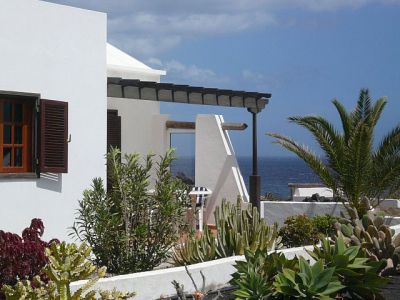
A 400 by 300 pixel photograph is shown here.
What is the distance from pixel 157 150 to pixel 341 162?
Answer: 4430 mm

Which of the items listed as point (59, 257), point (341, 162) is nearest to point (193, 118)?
point (341, 162)

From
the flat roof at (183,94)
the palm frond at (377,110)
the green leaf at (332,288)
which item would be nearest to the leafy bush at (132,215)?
the green leaf at (332,288)

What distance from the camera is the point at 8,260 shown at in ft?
25.9

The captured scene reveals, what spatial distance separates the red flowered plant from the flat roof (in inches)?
190

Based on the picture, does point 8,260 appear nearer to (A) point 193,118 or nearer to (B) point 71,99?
(B) point 71,99

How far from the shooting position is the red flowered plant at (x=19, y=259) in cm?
791

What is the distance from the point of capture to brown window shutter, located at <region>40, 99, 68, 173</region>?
10.7 m

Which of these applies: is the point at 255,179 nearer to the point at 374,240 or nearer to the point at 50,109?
the point at 374,240

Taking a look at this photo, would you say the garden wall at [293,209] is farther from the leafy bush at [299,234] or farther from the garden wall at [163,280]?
the garden wall at [163,280]

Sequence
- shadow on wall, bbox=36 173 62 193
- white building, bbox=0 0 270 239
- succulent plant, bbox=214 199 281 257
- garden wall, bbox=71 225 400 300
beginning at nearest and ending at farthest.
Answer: garden wall, bbox=71 225 400 300 → succulent plant, bbox=214 199 281 257 → white building, bbox=0 0 270 239 → shadow on wall, bbox=36 173 62 193

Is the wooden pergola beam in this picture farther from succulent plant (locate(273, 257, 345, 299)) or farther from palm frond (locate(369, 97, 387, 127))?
succulent plant (locate(273, 257, 345, 299))

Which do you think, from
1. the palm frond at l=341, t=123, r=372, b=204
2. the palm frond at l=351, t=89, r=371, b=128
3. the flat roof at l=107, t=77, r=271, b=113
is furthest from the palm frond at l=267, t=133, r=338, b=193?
the palm frond at l=351, t=89, r=371, b=128

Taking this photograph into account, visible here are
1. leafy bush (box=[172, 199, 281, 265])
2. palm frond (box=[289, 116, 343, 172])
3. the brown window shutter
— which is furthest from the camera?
palm frond (box=[289, 116, 343, 172])

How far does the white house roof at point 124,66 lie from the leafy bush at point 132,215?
624 cm
